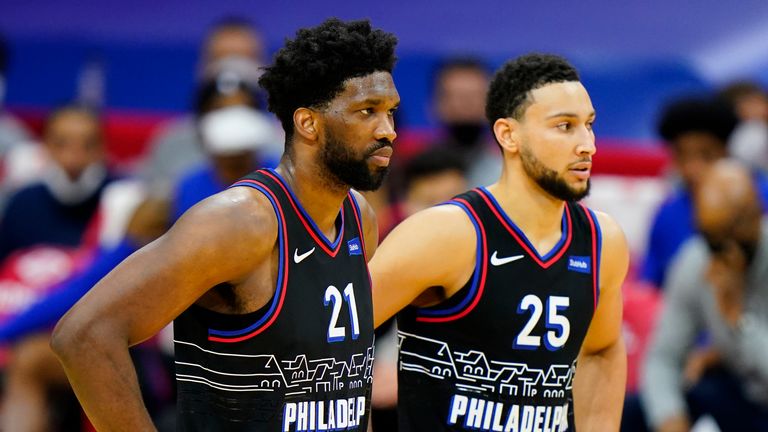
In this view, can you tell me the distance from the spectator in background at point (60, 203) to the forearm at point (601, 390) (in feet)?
14.6

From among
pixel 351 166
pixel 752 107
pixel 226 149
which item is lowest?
pixel 226 149

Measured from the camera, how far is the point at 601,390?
15.6 feet

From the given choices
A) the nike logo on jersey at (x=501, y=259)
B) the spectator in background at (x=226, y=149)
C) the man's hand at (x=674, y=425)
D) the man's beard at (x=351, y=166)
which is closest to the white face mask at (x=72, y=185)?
the spectator in background at (x=226, y=149)

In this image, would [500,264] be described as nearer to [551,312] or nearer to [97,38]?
[551,312]

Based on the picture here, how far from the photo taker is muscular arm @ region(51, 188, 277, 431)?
3.24 m

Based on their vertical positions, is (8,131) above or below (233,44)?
below

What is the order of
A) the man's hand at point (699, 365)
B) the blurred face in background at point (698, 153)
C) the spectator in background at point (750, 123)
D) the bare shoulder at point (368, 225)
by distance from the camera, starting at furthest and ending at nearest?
the spectator in background at point (750, 123), the blurred face in background at point (698, 153), the man's hand at point (699, 365), the bare shoulder at point (368, 225)

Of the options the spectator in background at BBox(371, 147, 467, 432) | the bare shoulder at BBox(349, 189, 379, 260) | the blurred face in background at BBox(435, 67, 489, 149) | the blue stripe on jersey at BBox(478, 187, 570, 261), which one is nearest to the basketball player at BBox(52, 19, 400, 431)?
the bare shoulder at BBox(349, 189, 379, 260)

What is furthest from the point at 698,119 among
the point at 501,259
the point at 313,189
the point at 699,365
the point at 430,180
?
the point at 313,189

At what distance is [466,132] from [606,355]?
365 cm

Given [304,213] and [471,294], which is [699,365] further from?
[304,213]

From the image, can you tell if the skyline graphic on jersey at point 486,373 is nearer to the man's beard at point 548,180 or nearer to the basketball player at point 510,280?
the basketball player at point 510,280

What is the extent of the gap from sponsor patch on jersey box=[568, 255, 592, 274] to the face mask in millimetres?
3621

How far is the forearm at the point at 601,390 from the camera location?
4732mm
